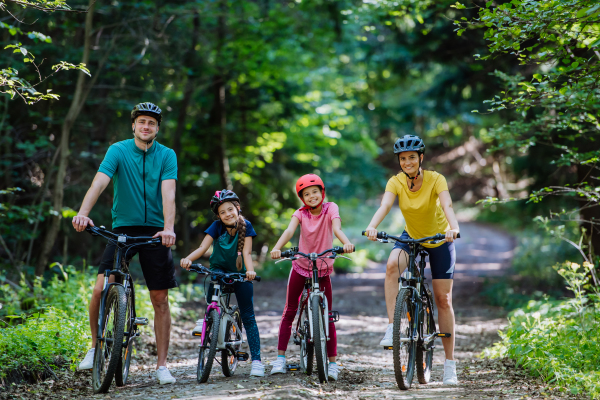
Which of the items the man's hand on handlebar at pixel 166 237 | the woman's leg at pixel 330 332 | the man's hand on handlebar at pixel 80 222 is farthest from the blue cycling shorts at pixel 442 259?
the man's hand on handlebar at pixel 80 222

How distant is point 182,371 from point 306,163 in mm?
11456

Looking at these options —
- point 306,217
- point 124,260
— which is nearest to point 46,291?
point 124,260

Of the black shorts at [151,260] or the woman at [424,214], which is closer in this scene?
the black shorts at [151,260]

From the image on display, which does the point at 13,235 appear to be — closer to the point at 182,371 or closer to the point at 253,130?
the point at 182,371

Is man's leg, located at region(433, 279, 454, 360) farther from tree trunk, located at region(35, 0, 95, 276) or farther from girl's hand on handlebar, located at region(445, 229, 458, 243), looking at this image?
tree trunk, located at region(35, 0, 95, 276)

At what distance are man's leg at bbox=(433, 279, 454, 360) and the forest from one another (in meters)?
0.91

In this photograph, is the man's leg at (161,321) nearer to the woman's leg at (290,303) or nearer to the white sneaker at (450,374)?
the woman's leg at (290,303)

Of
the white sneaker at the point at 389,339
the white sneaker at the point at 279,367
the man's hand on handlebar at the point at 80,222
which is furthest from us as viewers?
the white sneaker at the point at 279,367

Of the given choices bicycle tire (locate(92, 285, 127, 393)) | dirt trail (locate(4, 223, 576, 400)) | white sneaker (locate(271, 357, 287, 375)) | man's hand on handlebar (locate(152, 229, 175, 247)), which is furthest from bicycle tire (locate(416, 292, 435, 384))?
bicycle tire (locate(92, 285, 127, 393))

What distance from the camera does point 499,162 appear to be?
35.4 meters

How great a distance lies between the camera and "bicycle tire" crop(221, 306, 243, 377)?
16.7ft

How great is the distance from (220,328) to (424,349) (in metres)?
1.87

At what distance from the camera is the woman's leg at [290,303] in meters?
5.19

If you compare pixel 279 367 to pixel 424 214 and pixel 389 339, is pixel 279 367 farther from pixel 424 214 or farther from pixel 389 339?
pixel 424 214
